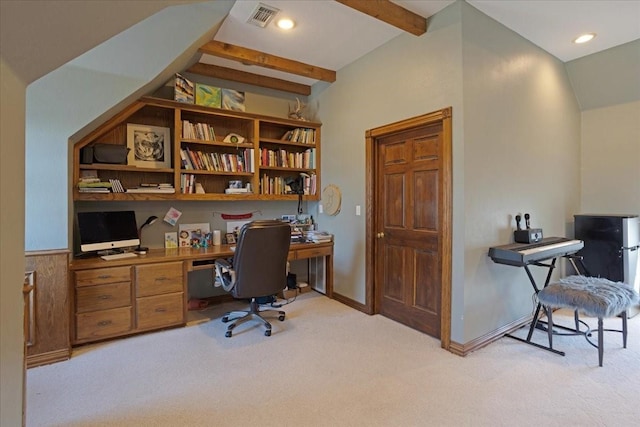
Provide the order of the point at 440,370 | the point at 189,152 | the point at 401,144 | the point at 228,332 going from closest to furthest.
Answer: the point at 440,370 → the point at 228,332 → the point at 401,144 → the point at 189,152

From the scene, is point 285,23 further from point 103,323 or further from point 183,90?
point 103,323

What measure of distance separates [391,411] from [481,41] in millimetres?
2879

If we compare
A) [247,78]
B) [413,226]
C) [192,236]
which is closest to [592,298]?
[413,226]

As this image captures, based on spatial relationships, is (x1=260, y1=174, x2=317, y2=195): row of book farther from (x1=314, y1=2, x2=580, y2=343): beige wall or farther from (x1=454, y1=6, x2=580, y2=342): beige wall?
(x1=454, y1=6, x2=580, y2=342): beige wall

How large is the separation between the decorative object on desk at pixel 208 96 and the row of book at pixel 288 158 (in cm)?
74

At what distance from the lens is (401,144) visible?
3232mm

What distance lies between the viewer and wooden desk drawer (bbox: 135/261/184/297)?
113 inches

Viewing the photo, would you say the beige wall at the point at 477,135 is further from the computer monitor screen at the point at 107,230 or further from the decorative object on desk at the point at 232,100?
the computer monitor screen at the point at 107,230

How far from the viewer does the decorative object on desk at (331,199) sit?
13.0 feet

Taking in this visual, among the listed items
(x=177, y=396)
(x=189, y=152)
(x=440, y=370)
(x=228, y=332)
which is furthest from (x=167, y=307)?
(x=440, y=370)

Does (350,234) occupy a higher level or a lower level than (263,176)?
lower

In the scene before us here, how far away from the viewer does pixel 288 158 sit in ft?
13.7

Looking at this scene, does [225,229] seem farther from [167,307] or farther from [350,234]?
[350,234]

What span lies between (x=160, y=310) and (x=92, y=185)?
4.23ft
